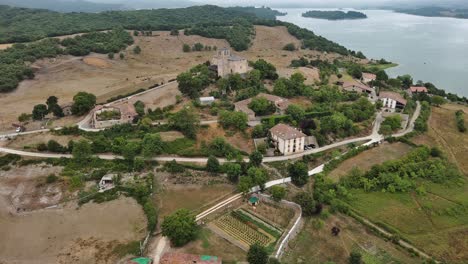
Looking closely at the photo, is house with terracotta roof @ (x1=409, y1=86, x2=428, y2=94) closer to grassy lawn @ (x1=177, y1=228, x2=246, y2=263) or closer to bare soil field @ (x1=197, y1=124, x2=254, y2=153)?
bare soil field @ (x1=197, y1=124, x2=254, y2=153)

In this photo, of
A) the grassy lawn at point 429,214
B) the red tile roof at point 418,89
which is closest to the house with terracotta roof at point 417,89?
the red tile roof at point 418,89

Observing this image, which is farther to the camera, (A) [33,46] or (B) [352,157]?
(A) [33,46]

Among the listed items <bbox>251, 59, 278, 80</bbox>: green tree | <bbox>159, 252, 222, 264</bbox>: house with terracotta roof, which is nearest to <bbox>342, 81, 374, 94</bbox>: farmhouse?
<bbox>251, 59, 278, 80</bbox>: green tree

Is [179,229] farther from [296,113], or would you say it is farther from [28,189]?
[296,113]

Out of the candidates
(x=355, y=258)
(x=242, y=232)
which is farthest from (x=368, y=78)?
(x=355, y=258)

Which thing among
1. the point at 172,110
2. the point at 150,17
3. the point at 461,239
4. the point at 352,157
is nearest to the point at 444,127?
the point at 352,157

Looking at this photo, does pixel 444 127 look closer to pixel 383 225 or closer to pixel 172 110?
pixel 383 225

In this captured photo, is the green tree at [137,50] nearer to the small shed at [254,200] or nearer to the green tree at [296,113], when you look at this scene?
the green tree at [296,113]
